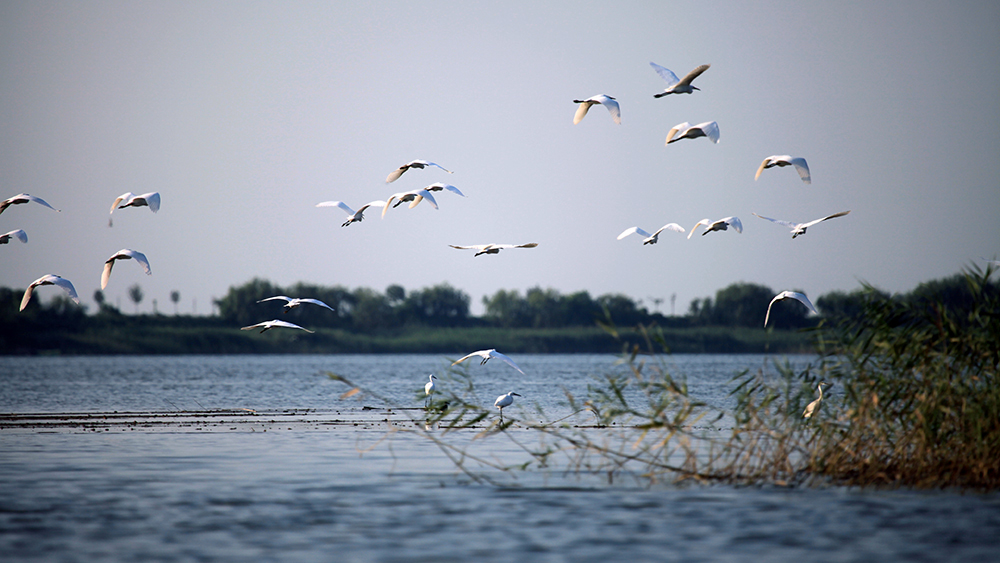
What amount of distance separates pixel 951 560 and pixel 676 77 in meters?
12.9

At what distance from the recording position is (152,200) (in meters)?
23.4

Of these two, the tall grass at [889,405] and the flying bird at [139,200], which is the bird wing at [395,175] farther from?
the tall grass at [889,405]

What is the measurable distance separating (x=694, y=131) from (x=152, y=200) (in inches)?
505

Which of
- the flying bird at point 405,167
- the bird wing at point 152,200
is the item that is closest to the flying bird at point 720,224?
the flying bird at point 405,167

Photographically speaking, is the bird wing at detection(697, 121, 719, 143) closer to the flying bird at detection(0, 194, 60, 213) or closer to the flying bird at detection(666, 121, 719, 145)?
the flying bird at detection(666, 121, 719, 145)

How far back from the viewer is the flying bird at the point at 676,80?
65.9 ft

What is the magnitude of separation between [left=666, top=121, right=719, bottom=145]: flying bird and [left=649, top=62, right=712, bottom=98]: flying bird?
0.76m

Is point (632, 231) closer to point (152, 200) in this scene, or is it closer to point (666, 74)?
point (666, 74)

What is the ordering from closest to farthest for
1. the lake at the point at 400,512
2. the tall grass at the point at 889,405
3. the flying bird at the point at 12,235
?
the lake at the point at 400,512
the tall grass at the point at 889,405
the flying bird at the point at 12,235

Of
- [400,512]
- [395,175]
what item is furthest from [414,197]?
[400,512]

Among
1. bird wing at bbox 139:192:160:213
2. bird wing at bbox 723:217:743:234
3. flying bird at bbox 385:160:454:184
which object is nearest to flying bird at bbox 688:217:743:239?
bird wing at bbox 723:217:743:234

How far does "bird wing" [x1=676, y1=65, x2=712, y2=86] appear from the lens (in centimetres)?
1952

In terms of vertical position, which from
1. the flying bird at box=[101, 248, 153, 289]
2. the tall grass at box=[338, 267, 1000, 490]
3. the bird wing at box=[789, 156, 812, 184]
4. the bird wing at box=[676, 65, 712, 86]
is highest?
the bird wing at box=[676, 65, 712, 86]

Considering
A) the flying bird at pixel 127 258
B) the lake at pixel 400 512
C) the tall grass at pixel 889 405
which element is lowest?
the lake at pixel 400 512
